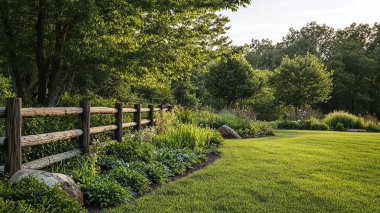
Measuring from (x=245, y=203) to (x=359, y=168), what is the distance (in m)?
4.10

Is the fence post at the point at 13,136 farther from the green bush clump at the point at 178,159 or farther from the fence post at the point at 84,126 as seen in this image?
the green bush clump at the point at 178,159

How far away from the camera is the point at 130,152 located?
7402 millimetres

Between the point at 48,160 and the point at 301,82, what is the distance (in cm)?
3516

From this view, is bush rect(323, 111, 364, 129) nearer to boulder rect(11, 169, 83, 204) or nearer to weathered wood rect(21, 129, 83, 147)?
weathered wood rect(21, 129, 83, 147)

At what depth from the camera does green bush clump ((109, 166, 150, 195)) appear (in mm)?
5625

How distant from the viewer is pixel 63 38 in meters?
10.3

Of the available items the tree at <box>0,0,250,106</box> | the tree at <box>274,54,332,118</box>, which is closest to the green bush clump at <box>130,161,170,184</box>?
the tree at <box>0,0,250,106</box>

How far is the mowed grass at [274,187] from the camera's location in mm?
4902

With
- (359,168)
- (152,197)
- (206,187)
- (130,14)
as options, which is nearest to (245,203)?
(206,187)

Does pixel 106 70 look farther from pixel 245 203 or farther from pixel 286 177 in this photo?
pixel 245 203

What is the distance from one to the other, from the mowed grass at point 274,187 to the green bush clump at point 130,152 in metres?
1.14

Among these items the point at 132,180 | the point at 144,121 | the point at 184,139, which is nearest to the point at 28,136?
the point at 132,180

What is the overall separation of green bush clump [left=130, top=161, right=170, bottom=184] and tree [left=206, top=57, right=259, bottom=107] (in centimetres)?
2906

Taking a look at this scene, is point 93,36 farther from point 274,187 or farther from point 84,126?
point 274,187
